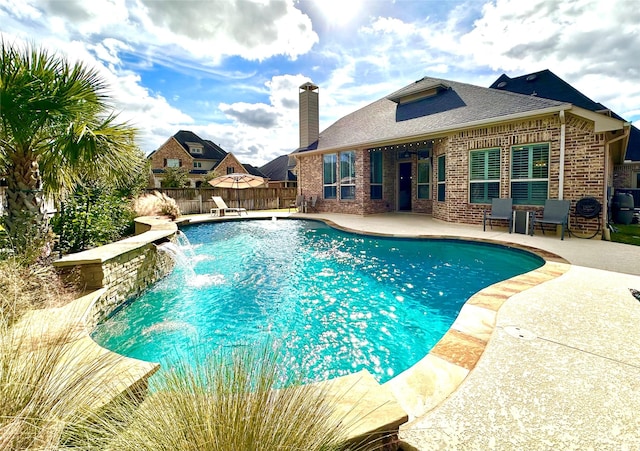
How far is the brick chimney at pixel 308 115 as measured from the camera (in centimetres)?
1650

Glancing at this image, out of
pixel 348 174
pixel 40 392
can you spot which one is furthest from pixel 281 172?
pixel 40 392

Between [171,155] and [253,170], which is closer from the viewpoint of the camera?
[171,155]

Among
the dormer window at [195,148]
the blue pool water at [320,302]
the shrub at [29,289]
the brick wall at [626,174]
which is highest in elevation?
the dormer window at [195,148]

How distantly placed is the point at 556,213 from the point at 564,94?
11045mm

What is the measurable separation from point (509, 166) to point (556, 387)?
338 inches

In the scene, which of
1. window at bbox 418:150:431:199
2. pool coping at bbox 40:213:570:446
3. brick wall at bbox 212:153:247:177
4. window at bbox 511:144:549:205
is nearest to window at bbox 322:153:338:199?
window at bbox 418:150:431:199

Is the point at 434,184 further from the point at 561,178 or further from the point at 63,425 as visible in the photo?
the point at 63,425

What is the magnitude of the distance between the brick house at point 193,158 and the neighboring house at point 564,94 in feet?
86.6

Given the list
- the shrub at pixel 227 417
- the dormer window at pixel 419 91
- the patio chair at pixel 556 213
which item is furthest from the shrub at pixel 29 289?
the dormer window at pixel 419 91

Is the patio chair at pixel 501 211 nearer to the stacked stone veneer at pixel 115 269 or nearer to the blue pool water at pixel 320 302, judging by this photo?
the blue pool water at pixel 320 302

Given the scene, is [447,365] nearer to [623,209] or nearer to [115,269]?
[115,269]

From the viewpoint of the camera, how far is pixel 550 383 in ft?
6.57

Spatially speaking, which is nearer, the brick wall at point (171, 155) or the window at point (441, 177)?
the window at point (441, 177)

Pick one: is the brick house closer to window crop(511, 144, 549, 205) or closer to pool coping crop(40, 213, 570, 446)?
window crop(511, 144, 549, 205)
